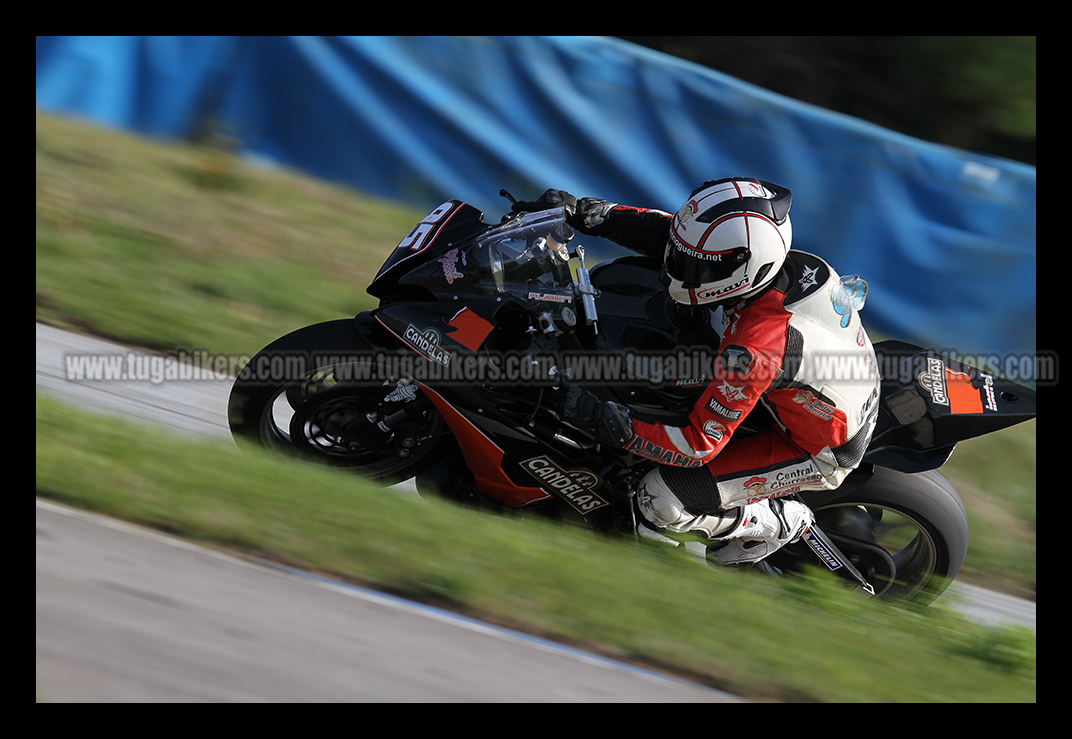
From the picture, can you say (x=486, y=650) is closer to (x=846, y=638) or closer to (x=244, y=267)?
(x=846, y=638)

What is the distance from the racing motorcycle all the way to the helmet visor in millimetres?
326

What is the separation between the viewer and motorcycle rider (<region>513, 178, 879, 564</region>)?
3115mm

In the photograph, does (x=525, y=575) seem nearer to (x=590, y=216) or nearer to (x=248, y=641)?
(x=248, y=641)

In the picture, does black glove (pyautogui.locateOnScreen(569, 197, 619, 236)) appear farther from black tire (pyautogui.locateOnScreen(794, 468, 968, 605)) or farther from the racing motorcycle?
black tire (pyautogui.locateOnScreen(794, 468, 968, 605))

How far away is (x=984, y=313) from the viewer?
21.6 ft

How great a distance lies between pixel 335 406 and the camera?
3.59 meters

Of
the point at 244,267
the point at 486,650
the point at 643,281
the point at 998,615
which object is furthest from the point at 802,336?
the point at 244,267

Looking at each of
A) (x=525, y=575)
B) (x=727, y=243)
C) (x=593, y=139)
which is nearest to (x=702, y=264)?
(x=727, y=243)

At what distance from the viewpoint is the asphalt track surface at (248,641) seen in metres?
2.40

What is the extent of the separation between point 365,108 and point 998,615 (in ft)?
17.5

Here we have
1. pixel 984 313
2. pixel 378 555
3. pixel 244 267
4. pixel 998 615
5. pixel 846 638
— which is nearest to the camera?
pixel 378 555

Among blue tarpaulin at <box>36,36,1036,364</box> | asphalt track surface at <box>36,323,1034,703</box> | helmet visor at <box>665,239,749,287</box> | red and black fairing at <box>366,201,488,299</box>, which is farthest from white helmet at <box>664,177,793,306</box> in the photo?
blue tarpaulin at <box>36,36,1036,364</box>

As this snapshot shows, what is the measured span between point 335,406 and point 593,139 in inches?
154

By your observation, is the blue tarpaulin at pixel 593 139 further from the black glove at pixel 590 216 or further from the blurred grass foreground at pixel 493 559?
the black glove at pixel 590 216
